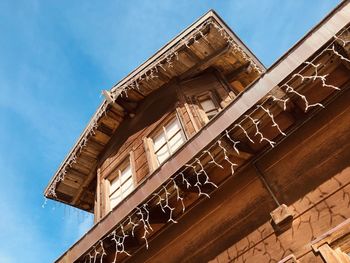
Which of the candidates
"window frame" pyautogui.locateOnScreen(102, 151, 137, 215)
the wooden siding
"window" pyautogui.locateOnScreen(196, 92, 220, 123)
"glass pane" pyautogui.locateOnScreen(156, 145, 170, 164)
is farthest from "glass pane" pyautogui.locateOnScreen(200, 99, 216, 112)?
"window frame" pyautogui.locateOnScreen(102, 151, 137, 215)

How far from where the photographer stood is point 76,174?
8.47m

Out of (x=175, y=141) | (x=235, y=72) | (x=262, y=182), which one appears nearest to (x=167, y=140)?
(x=175, y=141)

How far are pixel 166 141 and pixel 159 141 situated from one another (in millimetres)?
288

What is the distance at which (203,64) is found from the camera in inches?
288

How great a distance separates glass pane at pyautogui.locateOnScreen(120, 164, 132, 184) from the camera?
279 inches

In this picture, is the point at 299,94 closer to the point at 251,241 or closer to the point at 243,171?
the point at 243,171

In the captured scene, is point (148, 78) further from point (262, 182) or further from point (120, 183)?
point (262, 182)

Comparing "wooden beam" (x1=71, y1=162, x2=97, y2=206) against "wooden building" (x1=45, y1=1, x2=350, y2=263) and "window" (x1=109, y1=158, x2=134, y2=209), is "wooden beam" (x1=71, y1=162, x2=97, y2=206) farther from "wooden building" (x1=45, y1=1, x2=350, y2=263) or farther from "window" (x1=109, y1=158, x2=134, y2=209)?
"wooden building" (x1=45, y1=1, x2=350, y2=263)

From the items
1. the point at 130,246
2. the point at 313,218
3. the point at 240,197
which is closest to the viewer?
the point at 313,218

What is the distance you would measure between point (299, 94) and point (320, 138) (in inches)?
22.7

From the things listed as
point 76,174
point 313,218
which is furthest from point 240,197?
point 76,174

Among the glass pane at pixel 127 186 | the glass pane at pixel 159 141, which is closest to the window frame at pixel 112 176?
the glass pane at pixel 127 186

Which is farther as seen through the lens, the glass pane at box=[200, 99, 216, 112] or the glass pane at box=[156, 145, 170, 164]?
the glass pane at box=[200, 99, 216, 112]

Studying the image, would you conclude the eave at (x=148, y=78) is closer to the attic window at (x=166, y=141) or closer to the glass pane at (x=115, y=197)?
the attic window at (x=166, y=141)
